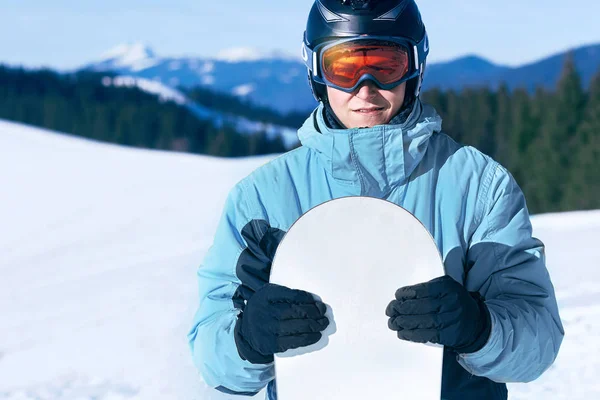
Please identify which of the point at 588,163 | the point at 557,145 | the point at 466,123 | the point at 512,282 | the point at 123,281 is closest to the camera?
the point at 512,282

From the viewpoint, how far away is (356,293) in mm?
1720

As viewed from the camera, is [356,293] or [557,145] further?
[557,145]

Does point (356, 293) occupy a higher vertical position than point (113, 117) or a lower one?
higher

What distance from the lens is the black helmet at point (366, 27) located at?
1.83 meters

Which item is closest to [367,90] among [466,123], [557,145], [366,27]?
[366,27]

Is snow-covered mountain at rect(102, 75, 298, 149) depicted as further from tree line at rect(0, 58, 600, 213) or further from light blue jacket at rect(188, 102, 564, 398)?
light blue jacket at rect(188, 102, 564, 398)

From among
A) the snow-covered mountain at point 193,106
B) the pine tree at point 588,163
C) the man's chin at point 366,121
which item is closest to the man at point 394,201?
the man's chin at point 366,121

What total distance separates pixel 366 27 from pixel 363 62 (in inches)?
3.4

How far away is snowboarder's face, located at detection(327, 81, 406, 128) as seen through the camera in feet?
5.97

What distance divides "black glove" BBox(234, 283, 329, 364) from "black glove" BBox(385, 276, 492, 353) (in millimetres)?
185

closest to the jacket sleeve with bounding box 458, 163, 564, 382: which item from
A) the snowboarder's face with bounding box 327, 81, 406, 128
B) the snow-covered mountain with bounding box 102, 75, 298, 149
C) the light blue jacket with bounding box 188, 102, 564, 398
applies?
the light blue jacket with bounding box 188, 102, 564, 398

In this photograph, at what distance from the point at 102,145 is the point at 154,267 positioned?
650 inches

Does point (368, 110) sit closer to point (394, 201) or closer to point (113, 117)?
point (394, 201)

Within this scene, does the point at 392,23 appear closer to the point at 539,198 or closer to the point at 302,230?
the point at 302,230
